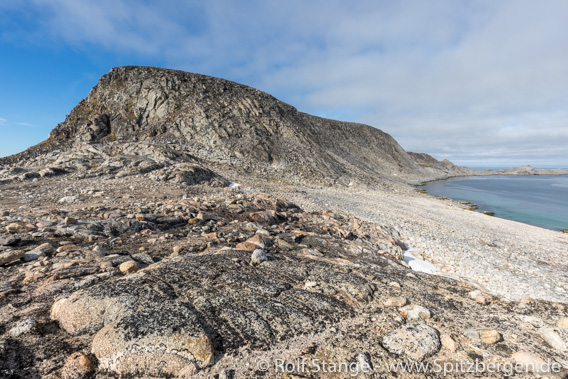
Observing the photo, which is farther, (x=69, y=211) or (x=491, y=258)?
(x=491, y=258)

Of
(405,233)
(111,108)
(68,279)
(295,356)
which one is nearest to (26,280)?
(68,279)

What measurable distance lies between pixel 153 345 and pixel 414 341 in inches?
177

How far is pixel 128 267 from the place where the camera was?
5766 millimetres

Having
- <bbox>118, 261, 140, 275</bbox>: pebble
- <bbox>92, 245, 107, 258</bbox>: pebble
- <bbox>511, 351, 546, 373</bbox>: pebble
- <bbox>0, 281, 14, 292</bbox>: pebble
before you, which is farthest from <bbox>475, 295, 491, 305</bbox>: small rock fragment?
<bbox>0, 281, 14, 292</bbox>: pebble

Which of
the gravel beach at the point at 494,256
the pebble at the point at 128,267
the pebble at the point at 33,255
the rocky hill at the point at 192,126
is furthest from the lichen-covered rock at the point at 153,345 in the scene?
the rocky hill at the point at 192,126

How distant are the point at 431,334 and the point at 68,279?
7.59 metres

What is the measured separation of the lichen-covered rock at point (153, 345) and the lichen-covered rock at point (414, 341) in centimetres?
323

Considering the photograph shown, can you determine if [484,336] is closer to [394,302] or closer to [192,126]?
[394,302]

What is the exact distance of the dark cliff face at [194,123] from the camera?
125ft

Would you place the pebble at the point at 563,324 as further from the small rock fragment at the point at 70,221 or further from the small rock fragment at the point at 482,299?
the small rock fragment at the point at 70,221

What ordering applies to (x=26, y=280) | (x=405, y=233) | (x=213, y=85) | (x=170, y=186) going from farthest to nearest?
(x=213, y=85) → (x=170, y=186) → (x=405, y=233) → (x=26, y=280)

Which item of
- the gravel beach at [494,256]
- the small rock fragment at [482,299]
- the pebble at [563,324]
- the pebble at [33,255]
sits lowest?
the gravel beach at [494,256]

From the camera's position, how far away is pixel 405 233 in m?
16.7

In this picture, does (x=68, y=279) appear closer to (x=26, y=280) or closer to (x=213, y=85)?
(x=26, y=280)
